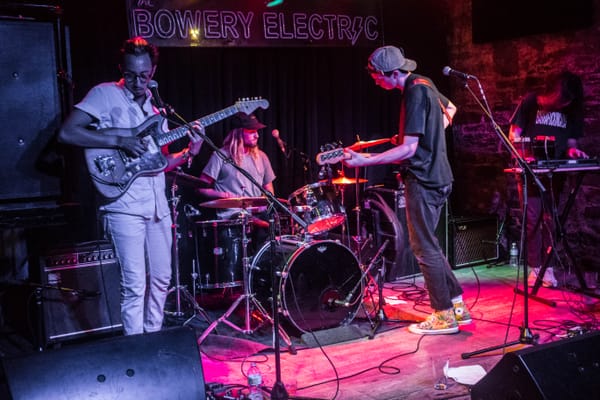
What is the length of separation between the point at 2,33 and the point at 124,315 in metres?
2.29

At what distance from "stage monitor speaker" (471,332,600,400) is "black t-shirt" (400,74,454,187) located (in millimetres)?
2068

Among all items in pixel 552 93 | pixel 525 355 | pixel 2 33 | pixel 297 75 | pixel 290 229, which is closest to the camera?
pixel 525 355

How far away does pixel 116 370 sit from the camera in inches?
116

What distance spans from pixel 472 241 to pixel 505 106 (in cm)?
168

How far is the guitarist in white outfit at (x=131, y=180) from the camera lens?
3984 mm

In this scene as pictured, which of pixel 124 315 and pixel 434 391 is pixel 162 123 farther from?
pixel 434 391

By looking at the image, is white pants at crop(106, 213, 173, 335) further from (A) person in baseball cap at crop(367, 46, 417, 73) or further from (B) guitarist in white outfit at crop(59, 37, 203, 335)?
(A) person in baseball cap at crop(367, 46, 417, 73)

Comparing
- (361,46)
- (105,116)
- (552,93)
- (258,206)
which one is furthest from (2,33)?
(552,93)

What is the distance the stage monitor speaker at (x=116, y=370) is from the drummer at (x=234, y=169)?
3.13 metres

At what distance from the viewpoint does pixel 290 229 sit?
5863mm

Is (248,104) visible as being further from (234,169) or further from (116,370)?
(234,169)

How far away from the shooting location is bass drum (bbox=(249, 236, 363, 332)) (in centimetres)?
511

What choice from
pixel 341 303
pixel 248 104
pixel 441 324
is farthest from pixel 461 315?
pixel 248 104

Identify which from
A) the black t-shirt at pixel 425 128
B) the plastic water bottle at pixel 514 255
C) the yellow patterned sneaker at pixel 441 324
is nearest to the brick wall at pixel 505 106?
the plastic water bottle at pixel 514 255
